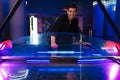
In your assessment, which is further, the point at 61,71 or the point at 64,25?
the point at 64,25

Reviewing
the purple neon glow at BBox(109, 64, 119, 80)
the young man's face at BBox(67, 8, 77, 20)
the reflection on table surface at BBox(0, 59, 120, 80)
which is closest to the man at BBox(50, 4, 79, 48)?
the young man's face at BBox(67, 8, 77, 20)

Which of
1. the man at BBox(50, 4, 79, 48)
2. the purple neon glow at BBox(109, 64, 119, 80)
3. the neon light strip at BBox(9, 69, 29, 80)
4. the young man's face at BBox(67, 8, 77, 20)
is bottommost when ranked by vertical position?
the neon light strip at BBox(9, 69, 29, 80)

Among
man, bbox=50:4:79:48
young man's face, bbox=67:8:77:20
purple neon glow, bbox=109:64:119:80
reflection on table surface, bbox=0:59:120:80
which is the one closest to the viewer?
purple neon glow, bbox=109:64:119:80

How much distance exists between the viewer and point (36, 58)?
1.88 meters

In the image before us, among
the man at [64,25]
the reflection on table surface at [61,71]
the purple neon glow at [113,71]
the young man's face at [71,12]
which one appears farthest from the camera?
the man at [64,25]

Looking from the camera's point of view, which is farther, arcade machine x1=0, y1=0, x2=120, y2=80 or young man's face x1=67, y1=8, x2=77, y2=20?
young man's face x1=67, y1=8, x2=77, y2=20

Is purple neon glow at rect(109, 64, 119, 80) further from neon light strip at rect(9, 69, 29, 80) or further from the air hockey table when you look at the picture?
neon light strip at rect(9, 69, 29, 80)

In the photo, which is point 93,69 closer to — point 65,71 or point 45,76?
point 65,71

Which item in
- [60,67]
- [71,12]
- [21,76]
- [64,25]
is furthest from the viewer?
[64,25]

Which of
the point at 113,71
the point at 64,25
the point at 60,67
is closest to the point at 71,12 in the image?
the point at 64,25

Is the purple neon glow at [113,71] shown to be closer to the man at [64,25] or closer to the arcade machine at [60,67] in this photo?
the arcade machine at [60,67]

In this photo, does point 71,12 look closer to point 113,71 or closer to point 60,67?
point 60,67

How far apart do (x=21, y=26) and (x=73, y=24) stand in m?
4.32

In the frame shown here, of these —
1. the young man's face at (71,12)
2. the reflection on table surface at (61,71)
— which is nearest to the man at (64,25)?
the young man's face at (71,12)
